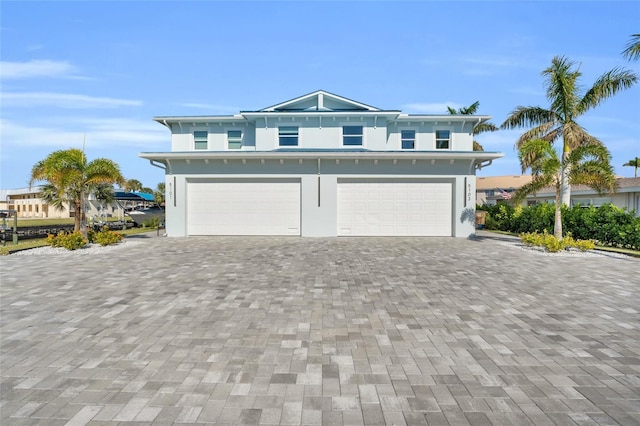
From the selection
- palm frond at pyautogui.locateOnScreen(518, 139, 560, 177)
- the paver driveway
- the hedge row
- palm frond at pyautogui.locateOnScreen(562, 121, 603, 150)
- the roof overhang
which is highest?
palm frond at pyautogui.locateOnScreen(562, 121, 603, 150)

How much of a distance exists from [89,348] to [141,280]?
3.87 m

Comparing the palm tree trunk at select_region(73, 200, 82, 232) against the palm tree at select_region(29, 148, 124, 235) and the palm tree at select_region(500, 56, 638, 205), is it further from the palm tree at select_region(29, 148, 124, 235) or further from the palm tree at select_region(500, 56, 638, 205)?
the palm tree at select_region(500, 56, 638, 205)

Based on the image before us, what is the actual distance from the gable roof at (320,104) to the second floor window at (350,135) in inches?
55.0

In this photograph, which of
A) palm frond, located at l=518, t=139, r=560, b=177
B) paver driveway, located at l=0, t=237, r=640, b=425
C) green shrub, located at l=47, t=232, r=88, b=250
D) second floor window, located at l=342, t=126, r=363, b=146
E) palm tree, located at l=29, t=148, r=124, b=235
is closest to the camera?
paver driveway, located at l=0, t=237, r=640, b=425

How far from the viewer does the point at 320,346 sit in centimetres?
444

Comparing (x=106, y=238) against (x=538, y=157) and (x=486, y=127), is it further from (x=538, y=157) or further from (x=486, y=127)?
(x=486, y=127)

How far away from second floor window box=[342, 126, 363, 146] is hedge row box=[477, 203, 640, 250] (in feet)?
35.7

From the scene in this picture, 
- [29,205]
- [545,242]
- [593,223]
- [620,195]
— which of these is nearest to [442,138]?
[593,223]

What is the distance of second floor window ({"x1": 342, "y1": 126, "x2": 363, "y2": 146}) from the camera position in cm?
1958

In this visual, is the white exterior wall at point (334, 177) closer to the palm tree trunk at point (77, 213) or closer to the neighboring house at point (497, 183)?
the palm tree trunk at point (77, 213)

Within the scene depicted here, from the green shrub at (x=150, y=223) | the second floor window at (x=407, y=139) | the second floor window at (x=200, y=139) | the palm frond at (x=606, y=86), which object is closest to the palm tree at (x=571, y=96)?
the palm frond at (x=606, y=86)

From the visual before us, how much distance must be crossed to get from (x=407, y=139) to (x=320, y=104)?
582 cm

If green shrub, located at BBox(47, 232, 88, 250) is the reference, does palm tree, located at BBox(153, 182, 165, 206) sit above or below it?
above

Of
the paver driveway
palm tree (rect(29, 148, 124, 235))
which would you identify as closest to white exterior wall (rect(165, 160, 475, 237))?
palm tree (rect(29, 148, 124, 235))
